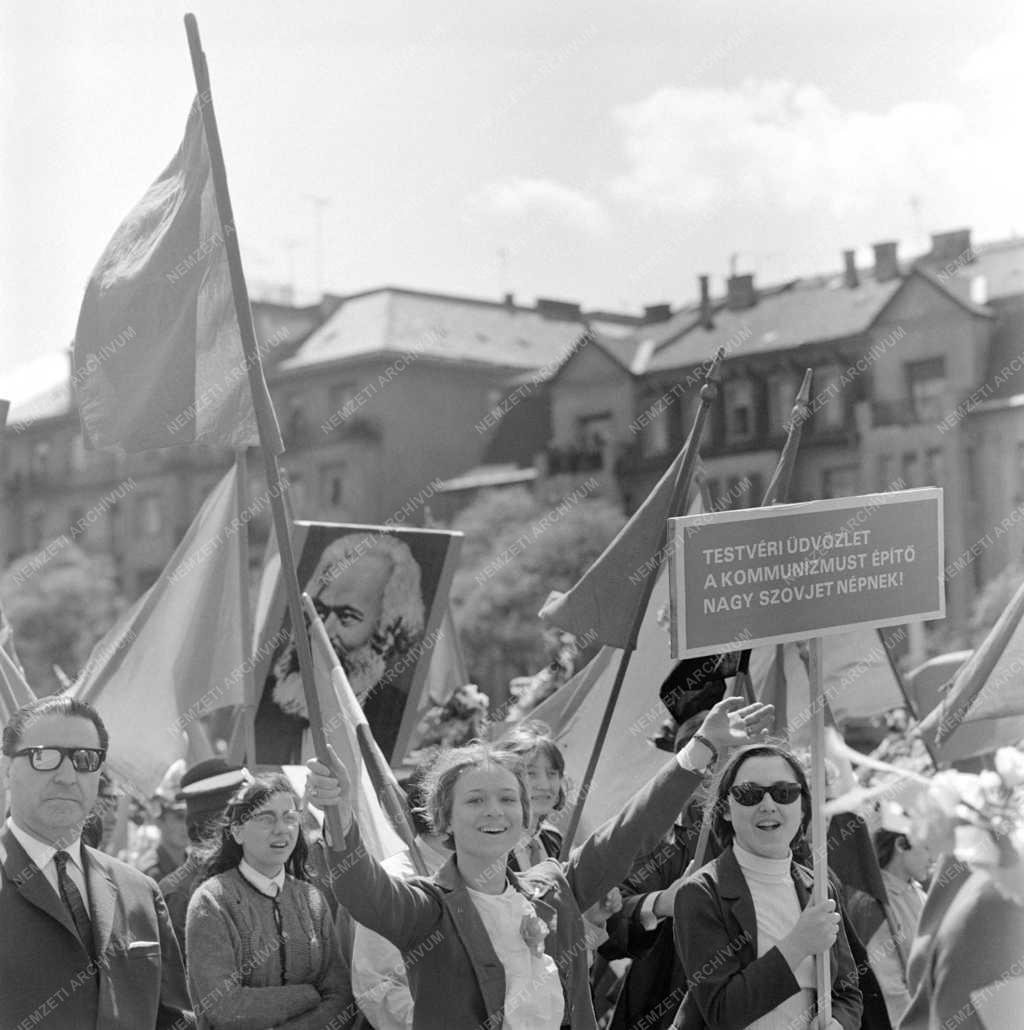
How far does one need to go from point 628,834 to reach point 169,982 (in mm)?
→ 1172

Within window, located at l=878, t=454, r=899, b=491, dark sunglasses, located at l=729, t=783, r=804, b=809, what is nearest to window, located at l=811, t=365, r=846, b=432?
window, located at l=878, t=454, r=899, b=491

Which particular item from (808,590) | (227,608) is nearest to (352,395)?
(227,608)

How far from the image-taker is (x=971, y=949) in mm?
3316

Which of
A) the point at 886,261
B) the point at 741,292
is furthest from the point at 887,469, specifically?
the point at 741,292

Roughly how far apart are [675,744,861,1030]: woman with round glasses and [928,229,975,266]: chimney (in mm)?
40190

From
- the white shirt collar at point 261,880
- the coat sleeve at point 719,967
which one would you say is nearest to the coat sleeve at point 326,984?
the white shirt collar at point 261,880

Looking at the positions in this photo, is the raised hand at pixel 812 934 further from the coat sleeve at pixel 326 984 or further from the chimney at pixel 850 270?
the chimney at pixel 850 270

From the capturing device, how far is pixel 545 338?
184 ft

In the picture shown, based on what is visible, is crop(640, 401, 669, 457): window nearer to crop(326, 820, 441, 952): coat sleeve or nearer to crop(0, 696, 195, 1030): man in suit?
crop(0, 696, 195, 1030): man in suit

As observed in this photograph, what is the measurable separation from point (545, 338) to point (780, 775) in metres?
51.7

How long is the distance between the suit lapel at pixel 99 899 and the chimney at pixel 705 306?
140 feet

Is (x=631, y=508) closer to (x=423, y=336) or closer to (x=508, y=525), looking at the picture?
(x=508, y=525)

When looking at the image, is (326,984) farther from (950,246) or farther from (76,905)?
(950,246)

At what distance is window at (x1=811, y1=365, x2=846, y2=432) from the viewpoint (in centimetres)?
4331
